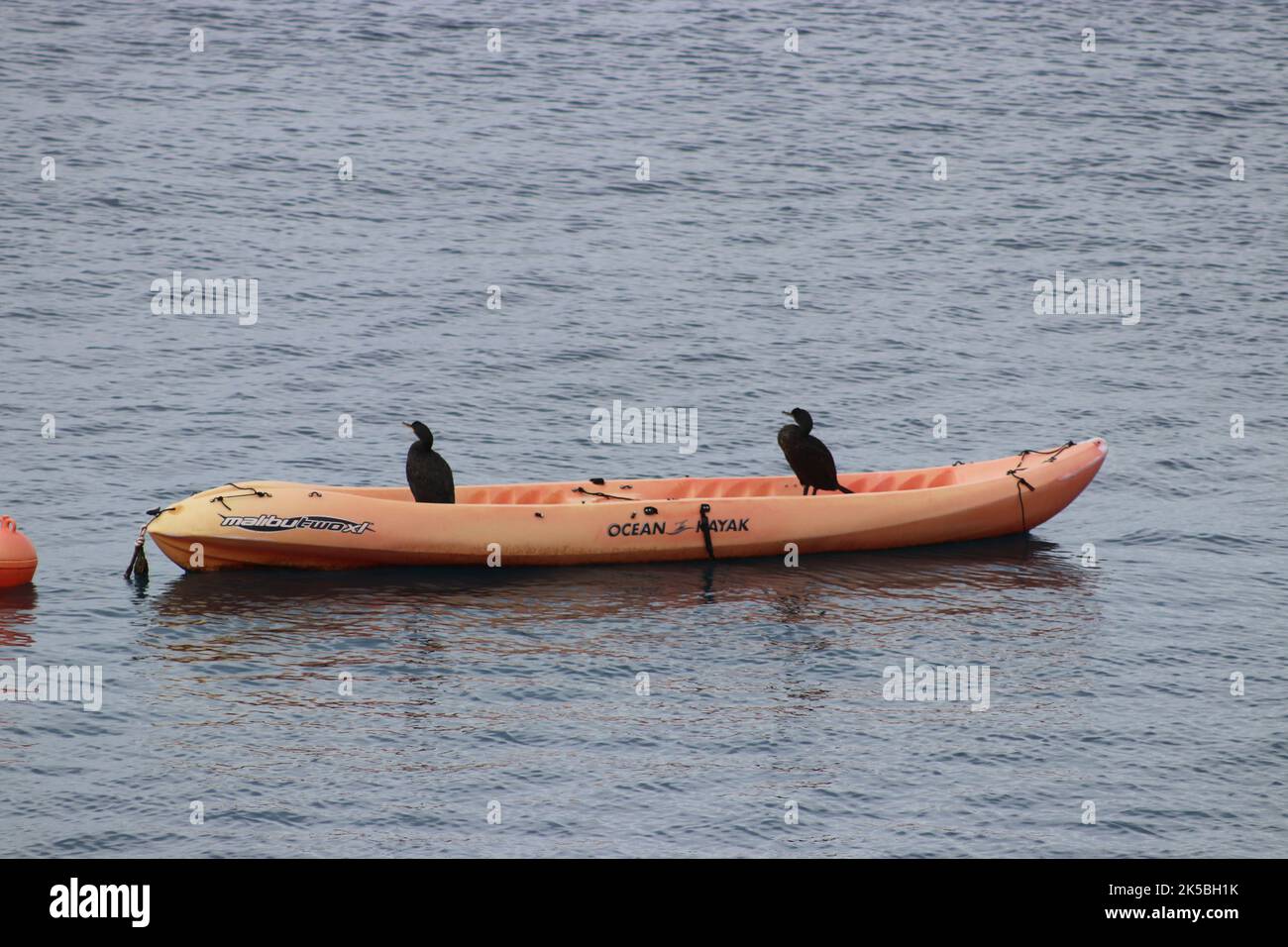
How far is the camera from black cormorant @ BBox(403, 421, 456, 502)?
76.8 feet

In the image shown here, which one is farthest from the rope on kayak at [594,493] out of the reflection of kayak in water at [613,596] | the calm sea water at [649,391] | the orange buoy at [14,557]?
the orange buoy at [14,557]

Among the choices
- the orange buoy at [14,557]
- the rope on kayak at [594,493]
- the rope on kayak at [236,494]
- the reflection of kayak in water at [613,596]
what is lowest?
the reflection of kayak in water at [613,596]

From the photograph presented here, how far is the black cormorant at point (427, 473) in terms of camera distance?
23.4 meters

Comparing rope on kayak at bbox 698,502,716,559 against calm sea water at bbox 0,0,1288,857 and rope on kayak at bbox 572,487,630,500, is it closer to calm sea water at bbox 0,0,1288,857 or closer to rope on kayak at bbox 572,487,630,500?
calm sea water at bbox 0,0,1288,857

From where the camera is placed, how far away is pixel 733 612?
22.4 m

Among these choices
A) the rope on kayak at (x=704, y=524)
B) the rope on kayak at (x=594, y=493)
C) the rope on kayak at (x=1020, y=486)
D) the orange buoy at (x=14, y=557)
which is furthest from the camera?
the rope on kayak at (x=1020, y=486)

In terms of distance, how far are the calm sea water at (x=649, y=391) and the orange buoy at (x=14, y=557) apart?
1.76 ft

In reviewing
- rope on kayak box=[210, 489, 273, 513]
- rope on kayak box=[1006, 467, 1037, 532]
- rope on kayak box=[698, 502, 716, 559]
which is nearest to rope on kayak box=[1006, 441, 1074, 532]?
rope on kayak box=[1006, 467, 1037, 532]

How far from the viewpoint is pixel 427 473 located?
922 inches

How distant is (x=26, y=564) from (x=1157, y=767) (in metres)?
13.2

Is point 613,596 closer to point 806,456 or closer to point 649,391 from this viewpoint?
point 806,456

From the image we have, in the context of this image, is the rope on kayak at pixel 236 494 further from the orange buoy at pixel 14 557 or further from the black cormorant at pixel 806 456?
the black cormorant at pixel 806 456

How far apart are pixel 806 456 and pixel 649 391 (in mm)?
8757
